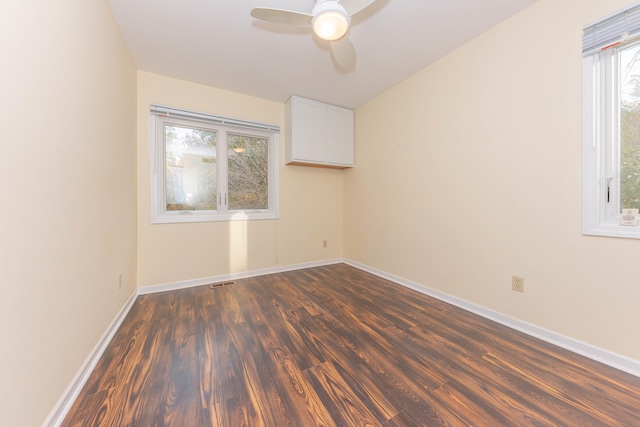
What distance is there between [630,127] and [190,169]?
12.7 feet

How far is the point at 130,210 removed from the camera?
2.26m

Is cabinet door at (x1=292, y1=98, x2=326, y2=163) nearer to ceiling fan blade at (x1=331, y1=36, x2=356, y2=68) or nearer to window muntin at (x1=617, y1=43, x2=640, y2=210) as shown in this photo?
ceiling fan blade at (x1=331, y1=36, x2=356, y2=68)

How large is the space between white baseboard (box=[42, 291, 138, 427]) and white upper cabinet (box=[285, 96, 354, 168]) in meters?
2.50

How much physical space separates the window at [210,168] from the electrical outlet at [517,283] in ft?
9.04

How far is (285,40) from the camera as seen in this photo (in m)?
2.06

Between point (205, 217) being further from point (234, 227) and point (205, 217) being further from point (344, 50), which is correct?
point (344, 50)

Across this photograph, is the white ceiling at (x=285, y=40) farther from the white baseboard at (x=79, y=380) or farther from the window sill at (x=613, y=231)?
the white baseboard at (x=79, y=380)

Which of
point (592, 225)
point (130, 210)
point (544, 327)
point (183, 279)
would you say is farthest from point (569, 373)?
point (130, 210)

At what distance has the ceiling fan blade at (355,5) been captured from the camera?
1.45m

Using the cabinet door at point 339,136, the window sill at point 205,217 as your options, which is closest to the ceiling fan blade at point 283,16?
the cabinet door at point 339,136

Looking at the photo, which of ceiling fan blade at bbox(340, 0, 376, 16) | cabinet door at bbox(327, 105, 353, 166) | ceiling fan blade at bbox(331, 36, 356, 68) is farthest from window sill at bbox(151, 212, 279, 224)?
ceiling fan blade at bbox(340, 0, 376, 16)

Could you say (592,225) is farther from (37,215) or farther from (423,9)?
(37,215)

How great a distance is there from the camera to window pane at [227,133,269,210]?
3.12 m

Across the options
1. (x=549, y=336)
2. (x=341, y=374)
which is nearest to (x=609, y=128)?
(x=549, y=336)
